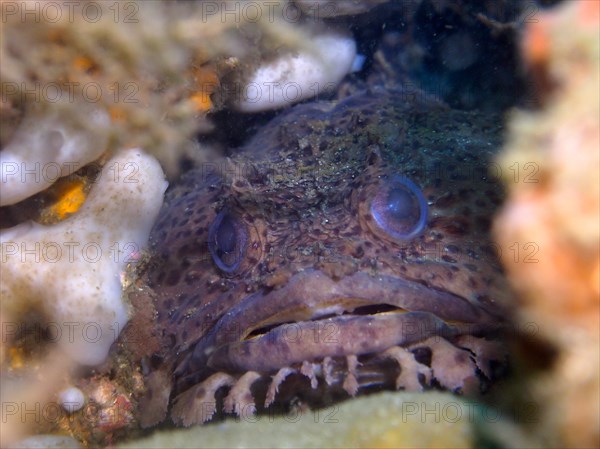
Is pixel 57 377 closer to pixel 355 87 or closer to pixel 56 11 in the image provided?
pixel 56 11

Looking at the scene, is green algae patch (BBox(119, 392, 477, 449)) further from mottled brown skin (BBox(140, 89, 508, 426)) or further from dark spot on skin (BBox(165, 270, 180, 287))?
dark spot on skin (BBox(165, 270, 180, 287))

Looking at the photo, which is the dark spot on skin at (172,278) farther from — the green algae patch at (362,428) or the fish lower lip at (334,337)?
the green algae patch at (362,428)

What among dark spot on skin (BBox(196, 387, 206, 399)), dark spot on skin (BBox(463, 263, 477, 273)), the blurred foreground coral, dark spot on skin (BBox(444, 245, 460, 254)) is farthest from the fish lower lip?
the blurred foreground coral

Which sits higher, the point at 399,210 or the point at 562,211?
the point at 562,211

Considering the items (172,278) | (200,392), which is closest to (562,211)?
(200,392)

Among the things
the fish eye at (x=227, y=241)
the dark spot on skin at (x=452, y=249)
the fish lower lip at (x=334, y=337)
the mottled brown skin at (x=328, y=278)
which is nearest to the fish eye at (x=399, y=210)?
the mottled brown skin at (x=328, y=278)

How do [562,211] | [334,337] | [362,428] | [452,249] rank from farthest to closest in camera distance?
→ [452,249]
[334,337]
[362,428]
[562,211]

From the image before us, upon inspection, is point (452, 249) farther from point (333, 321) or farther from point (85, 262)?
point (85, 262)
